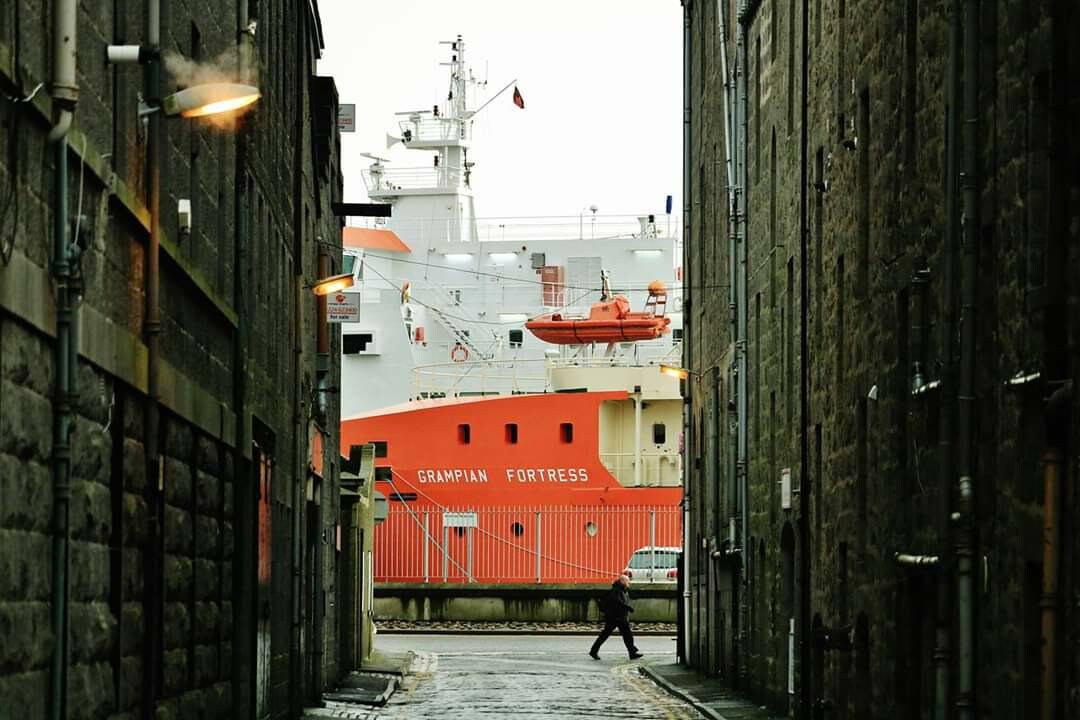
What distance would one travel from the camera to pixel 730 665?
1219 inches

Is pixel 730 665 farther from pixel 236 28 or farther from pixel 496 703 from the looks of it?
pixel 236 28

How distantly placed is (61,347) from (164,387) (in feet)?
12.5

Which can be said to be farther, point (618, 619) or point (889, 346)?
point (618, 619)

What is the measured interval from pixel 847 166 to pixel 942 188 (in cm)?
527

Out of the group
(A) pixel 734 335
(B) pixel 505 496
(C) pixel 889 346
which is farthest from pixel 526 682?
(B) pixel 505 496

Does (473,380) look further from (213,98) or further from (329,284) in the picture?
(213,98)

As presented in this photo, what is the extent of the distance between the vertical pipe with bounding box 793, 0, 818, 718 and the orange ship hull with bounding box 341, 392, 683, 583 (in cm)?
2748

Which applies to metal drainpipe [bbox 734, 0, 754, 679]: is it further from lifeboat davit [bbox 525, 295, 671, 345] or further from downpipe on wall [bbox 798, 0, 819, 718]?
lifeboat davit [bbox 525, 295, 671, 345]

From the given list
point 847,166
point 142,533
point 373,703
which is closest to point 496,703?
point 373,703

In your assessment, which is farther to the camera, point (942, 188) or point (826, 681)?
point (826, 681)

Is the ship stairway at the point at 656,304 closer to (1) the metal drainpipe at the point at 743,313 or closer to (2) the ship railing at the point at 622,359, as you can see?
(2) the ship railing at the point at 622,359

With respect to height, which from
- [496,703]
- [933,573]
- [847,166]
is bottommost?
[496,703]

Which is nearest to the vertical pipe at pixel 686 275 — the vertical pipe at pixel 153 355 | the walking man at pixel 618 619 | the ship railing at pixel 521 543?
the walking man at pixel 618 619

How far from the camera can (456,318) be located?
61.9 m
